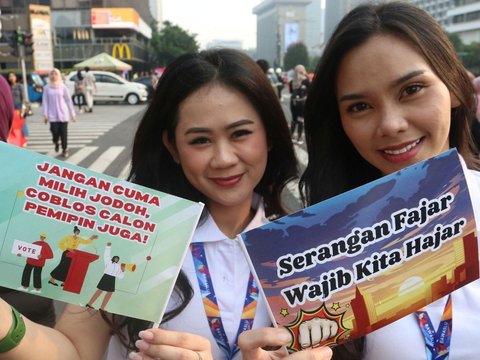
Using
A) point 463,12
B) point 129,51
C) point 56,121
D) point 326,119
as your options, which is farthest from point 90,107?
point 463,12

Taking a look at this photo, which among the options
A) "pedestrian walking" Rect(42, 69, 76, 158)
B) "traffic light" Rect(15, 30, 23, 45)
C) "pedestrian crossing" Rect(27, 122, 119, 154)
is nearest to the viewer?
"pedestrian walking" Rect(42, 69, 76, 158)

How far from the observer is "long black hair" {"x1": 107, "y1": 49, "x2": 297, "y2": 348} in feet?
5.18

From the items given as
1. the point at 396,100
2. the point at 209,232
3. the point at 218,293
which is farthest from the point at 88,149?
the point at 396,100

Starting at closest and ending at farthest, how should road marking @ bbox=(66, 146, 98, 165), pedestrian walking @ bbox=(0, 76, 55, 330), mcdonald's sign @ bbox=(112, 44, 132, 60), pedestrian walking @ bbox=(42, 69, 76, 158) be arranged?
pedestrian walking @ bbox=(0, 76, 55, 330) → pedestrian walking @ bbox=(42, 69, 76, 158) → road marking @ bbox=(66, 146, 98, 165) → mcdonald's sign @ bbox=(112, 44, 132, 60)

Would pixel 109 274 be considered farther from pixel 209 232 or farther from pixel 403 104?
pixel 403 104

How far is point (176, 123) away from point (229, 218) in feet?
1.24

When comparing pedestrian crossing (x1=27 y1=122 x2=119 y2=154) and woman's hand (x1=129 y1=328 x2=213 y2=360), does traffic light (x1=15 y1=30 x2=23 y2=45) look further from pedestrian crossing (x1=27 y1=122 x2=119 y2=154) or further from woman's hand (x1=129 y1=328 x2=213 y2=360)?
woman's hand (x1=129 y1=328 x2=213 y2=360)

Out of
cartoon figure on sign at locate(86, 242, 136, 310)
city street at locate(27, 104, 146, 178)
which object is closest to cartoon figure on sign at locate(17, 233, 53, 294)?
cartoon figure on sign at locate(86, 242, 136, 310)

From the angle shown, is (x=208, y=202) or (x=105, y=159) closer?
(x=208, y=202)

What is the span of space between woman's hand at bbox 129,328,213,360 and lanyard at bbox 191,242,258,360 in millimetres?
174

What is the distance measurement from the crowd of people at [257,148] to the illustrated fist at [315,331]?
2cm

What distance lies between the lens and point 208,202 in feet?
5.57

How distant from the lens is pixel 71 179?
1.28m

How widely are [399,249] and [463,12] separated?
85.9m
